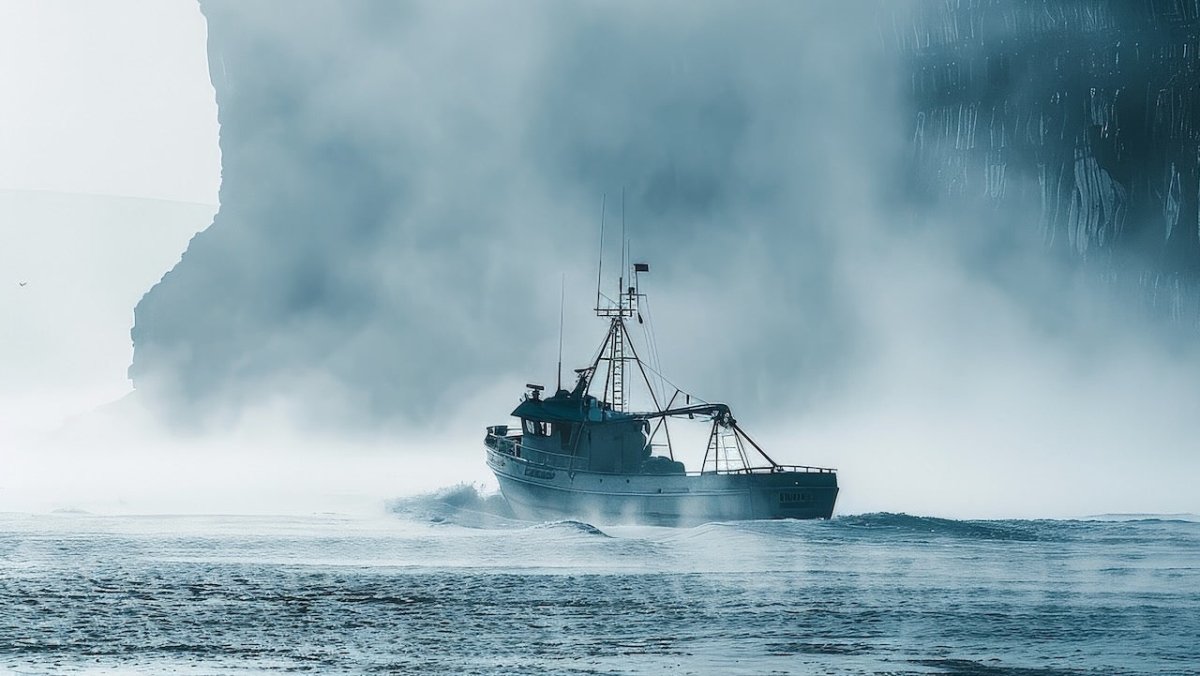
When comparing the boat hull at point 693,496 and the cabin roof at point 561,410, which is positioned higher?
the cabin roof at point 561,410

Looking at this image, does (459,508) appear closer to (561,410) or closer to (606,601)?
(561,410)

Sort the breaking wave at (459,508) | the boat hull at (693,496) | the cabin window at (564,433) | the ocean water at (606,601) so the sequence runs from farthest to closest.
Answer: the breaking wave at (459,508), the cabin window at (564,433), the boat hull at (693,496), the ocean water at (606,601)

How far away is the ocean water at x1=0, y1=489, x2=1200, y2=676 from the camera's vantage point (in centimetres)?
4981

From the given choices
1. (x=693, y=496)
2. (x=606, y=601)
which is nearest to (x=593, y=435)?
(x=693, y=496)

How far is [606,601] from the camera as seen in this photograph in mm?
67750

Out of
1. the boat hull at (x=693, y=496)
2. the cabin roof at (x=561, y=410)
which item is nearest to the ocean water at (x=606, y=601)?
the boat hull at (x=693, y=496)

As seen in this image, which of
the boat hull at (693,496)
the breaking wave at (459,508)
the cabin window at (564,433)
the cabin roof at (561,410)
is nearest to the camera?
the boat hull at (693,496)

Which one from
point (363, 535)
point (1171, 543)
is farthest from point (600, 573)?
point (1171, 543)

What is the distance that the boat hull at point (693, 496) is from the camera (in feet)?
339

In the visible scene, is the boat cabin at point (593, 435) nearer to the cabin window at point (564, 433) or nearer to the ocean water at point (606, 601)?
the cabin window at point (564, 433)

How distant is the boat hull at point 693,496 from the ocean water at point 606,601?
5.28 feet

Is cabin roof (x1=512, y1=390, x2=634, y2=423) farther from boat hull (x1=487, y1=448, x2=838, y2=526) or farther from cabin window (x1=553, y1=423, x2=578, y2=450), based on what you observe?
boat hull (x1=487, y1=448, x2=838, y2=526)

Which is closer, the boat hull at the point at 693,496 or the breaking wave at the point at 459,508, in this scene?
the boat hull at the point at 693,496

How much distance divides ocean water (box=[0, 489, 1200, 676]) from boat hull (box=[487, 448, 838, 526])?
1.61 metres
